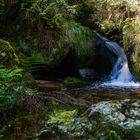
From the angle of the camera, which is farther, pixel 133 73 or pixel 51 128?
pixel 133 73

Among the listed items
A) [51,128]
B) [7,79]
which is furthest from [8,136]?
[7,79]

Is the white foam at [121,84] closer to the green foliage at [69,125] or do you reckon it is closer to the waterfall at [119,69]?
the waterfall at [119,69]

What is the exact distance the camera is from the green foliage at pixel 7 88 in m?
4.76

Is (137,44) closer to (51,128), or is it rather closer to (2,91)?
(2,91)

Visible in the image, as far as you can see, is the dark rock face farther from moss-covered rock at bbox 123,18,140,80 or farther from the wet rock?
the wet rock

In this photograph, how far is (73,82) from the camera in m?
11.1

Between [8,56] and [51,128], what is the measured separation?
11.5ft

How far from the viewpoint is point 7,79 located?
5254 millimetres

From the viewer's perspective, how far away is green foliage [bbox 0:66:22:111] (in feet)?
15.6

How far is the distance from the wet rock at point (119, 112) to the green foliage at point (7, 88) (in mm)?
1272

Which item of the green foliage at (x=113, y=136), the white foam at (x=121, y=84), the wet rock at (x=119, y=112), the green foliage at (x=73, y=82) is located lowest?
the white foam at (x=121, y=84)

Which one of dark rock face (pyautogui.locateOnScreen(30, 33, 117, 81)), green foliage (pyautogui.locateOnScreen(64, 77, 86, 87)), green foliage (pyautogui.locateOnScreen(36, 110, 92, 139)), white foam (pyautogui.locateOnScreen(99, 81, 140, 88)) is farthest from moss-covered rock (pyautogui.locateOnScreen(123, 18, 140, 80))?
green foliage (pyautogui.locateOnScreen(36, 110, 92, 139))

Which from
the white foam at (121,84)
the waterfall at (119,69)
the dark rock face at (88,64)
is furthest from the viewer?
the dark rock face at (88,64)

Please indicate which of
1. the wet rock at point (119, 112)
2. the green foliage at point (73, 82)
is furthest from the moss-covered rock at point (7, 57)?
the green foliage at point (73, 82)
